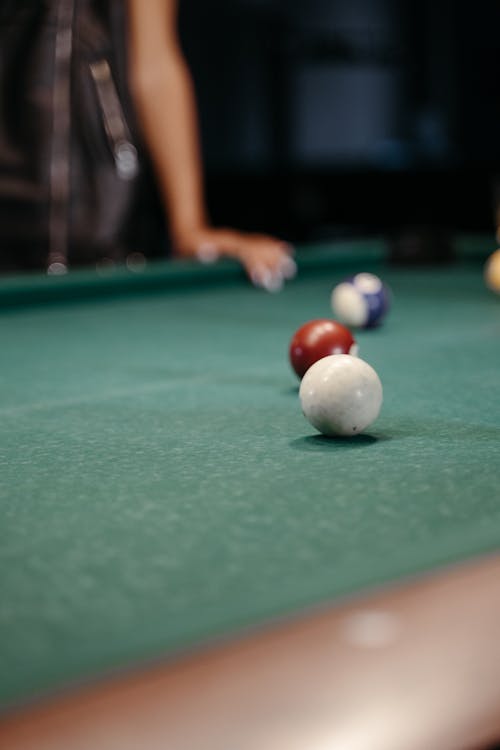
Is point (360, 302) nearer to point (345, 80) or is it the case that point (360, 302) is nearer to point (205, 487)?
point (205, 487)

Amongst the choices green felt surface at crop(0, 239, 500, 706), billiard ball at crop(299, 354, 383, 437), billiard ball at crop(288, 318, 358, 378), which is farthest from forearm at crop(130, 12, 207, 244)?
billiard ball at crop(299, 354, 383, 437)

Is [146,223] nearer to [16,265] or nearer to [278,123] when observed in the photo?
[16,265]

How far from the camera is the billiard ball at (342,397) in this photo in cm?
154

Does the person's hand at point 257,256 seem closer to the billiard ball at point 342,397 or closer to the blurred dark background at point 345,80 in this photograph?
the billiard ball at point 342,397

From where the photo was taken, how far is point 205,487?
129cm

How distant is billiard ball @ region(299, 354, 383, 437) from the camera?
5.06 ft

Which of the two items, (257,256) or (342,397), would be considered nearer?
(342,397)

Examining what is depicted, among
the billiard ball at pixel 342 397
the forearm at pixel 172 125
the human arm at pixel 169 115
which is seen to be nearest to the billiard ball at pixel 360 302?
the billiard ball at pixel 342 397

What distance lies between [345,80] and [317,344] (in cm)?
1143

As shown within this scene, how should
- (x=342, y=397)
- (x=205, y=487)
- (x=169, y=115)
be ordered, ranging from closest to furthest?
1. (x=205, y=487)
2. (x=342, y=397)
3. (x=169, y=115)

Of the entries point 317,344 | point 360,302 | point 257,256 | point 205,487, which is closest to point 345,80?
point 257,256

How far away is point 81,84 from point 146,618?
348cm

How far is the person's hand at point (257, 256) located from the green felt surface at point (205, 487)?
2.58 ft

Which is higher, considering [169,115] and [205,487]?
[169,115]
